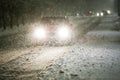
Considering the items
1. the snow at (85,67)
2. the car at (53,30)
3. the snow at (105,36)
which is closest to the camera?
the snow at (85,67)

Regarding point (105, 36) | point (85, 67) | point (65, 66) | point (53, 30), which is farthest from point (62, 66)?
point (105, 36)

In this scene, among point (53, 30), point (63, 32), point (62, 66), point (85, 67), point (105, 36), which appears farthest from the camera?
point (105, 36)

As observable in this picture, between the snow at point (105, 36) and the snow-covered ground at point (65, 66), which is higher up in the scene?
the snow-covered ground at point (65, 66)

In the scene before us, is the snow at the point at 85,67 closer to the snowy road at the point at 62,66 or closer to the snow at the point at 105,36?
the snowy road at the point at 62,66

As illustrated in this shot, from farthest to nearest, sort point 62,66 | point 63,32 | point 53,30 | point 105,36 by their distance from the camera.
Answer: point 105,36, point 63,32, point 53,30, point 62,66

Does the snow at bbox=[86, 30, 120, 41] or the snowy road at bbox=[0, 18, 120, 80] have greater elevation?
the snowy road at bbox=[0, 18, 120, 80]

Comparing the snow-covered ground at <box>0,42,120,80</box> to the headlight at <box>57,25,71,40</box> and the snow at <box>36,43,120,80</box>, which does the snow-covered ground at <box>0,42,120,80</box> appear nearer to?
the snow at <box>36,43,120,80</box>

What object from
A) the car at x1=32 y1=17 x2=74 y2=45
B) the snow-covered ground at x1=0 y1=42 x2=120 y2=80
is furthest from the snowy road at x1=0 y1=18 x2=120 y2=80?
the car at x1=32 y1=17 x2=74 y2=45

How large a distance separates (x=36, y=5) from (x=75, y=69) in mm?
34752

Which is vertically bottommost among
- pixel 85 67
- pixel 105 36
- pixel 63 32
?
pixel 105 36

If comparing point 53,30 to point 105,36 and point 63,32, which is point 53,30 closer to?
point 63,32

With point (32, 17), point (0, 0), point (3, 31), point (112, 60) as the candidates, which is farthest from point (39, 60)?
point (32, 17)

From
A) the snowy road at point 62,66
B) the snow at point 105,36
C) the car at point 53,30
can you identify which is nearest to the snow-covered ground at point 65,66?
the snowy road at point 62,66

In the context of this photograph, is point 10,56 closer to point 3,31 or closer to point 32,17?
point 3,31
